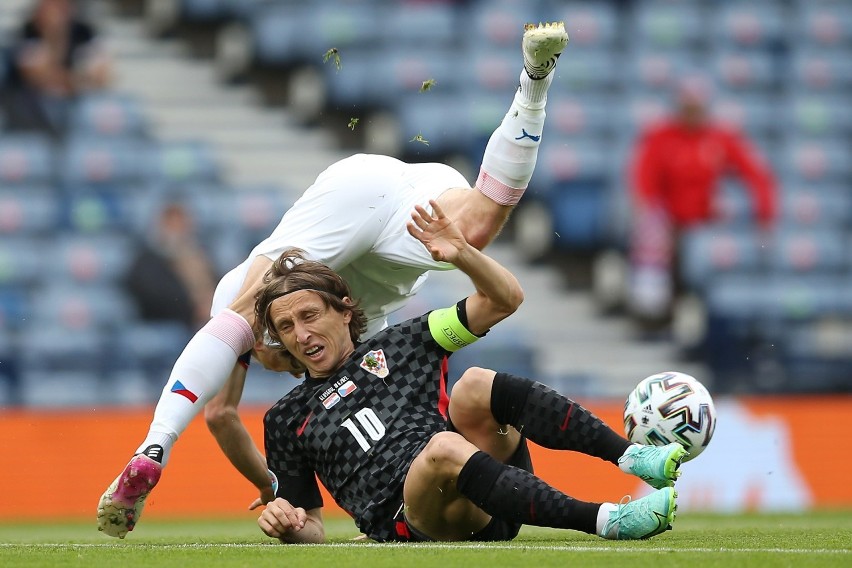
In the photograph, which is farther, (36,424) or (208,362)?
(36,424)

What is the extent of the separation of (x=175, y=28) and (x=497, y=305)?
9528 millimetres

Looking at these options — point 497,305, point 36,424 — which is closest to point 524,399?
point 497,305

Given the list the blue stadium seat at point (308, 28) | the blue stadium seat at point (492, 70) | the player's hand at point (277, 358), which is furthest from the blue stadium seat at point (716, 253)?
the player's hand at point (277, 358)

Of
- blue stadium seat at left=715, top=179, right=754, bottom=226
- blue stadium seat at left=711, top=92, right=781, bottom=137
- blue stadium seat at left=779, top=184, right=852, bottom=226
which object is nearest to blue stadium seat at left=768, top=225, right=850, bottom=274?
blue stadium seat at left=779, top=184, right=852, bottom=226

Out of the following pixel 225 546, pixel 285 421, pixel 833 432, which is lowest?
pixel 833 432

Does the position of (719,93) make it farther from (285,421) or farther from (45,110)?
(285,421)

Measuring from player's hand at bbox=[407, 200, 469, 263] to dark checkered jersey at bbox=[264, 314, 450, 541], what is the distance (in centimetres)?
41

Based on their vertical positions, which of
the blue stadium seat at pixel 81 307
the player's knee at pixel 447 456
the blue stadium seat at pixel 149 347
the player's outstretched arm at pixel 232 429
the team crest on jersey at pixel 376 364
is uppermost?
the team crest on jersey at pixel 376 364

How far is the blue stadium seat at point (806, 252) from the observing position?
40.1 feet

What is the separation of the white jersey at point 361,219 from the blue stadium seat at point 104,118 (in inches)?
234

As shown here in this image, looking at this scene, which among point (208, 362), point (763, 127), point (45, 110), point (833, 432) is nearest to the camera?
point (208, 362)

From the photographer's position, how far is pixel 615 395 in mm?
9938

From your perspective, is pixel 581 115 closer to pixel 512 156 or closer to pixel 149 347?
pixel 149 347

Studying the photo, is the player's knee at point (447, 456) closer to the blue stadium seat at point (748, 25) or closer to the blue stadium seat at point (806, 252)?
the blue stadium seat at point (806, 252)
